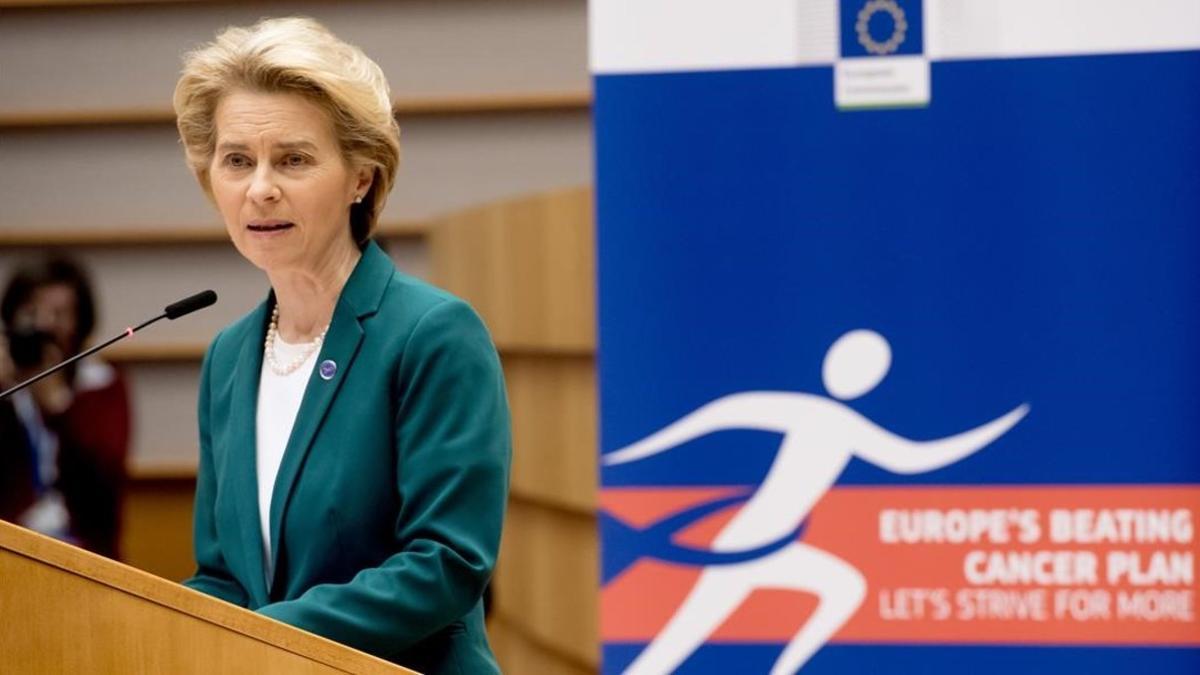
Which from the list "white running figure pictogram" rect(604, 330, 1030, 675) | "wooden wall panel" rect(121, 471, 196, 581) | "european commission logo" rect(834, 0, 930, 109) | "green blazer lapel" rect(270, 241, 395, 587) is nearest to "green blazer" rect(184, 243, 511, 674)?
"green blazer lapel" rect(270, 241, 395, 587)

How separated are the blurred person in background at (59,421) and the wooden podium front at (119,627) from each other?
2.80 m

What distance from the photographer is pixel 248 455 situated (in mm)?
1581

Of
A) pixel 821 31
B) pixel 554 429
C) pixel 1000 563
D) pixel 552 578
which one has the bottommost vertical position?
pixel 552 578

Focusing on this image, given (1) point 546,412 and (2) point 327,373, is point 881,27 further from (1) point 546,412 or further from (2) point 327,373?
(1) point 546,412

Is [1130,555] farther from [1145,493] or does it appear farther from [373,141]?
[373,141]

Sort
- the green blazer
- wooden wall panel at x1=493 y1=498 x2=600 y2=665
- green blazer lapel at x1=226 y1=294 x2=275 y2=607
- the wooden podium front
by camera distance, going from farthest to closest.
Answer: wooden wall panel at x1=493 y1=498 x2=600 y2=665 → green blazer lapel at x1=226 y1=294 x2=275 y2=607 → the green blazer → the wooden podium front

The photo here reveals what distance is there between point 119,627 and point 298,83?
509 millimetres

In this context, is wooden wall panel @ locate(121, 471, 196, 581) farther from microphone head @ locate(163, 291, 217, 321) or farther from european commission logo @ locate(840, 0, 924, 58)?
microphone head @ locate(163, 291, 217, 321)

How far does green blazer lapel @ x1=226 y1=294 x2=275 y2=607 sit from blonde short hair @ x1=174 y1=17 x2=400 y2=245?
0.54ft

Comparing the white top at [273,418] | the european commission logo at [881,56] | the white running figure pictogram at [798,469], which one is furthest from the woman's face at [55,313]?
the white top at [273,418]

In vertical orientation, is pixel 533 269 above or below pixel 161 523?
above

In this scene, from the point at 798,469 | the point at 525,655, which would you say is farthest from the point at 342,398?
the point at 525,655

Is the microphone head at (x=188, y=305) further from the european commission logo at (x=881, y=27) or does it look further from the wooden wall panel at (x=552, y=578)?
the wooden wall panel at (x=552, y=578)

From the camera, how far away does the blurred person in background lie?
13.2 ft
